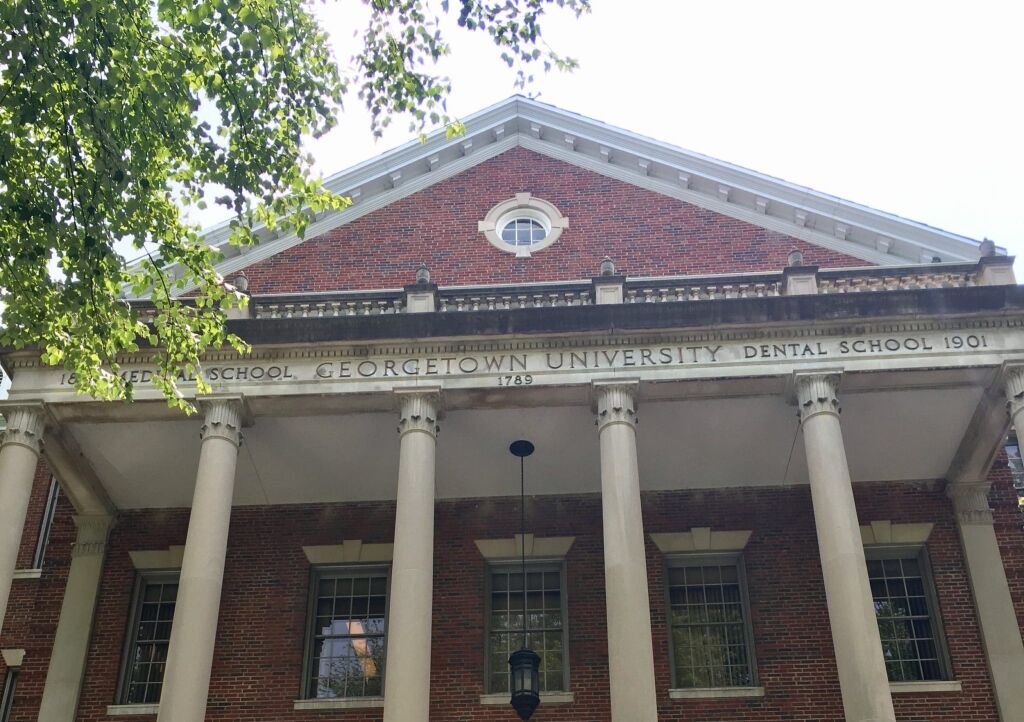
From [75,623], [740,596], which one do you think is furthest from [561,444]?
[75,623]

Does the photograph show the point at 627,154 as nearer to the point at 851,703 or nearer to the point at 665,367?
the point at 665,367

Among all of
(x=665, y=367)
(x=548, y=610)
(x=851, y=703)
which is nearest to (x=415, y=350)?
(x=665, y=367)

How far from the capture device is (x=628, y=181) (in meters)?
21.5

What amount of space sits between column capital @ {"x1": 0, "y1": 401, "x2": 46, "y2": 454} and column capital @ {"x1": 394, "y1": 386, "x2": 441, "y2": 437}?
5.35 m

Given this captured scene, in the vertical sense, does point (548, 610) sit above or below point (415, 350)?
below

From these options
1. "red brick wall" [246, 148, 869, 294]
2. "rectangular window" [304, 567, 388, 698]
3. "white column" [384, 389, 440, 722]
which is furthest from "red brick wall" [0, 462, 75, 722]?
"white column" [384, 389, 440, 722]

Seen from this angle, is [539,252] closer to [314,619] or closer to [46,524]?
[314,619]

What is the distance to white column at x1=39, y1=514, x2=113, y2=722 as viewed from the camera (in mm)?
17703

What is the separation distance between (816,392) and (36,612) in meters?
13.4

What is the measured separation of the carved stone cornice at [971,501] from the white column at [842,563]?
4.22 meters

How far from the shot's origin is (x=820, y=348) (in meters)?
16.3

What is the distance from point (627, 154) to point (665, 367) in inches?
263

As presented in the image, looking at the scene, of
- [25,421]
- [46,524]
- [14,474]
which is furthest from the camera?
[46,524]

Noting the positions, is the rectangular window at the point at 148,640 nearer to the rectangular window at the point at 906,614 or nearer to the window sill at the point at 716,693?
the window sill at the point at 716,693
